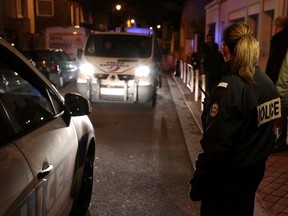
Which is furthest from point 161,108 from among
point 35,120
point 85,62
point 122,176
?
point 35,120

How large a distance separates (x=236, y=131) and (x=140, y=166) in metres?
3.62

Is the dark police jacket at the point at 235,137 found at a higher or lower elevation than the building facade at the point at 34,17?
lower

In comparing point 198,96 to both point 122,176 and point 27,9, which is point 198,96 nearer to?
point 122,176

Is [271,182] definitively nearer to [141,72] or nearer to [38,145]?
[38,145]

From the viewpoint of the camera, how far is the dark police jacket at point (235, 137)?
7.71ft

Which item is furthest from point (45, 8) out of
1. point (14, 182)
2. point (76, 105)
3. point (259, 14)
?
point (14, 182)

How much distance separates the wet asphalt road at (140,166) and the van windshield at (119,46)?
5.34 feet

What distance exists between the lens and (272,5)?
31.4ft

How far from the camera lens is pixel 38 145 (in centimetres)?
249

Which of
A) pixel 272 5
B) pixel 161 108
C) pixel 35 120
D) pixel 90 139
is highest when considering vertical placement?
pixel 272 5

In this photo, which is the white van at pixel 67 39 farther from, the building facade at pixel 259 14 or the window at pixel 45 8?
the window at pixel 45 8

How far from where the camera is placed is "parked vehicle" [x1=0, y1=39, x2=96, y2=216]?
6.91 feet

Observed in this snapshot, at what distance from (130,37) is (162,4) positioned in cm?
3537

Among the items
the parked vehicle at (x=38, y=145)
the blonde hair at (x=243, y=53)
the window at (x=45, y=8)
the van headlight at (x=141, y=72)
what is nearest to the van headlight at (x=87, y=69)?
the van headlight at (x=141, y=72)
